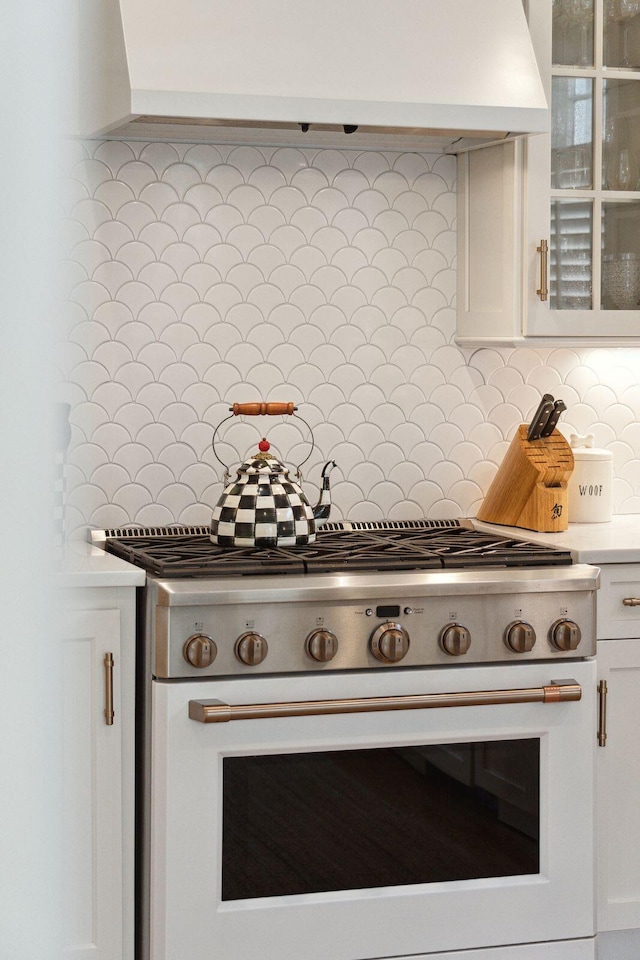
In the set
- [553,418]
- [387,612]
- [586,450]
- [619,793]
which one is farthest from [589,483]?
[387,612]

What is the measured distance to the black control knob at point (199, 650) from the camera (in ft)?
6.23

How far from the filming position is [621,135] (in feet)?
8.11

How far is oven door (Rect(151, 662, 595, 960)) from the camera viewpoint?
6.32 feet

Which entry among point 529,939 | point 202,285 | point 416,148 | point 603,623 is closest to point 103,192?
point 202,285

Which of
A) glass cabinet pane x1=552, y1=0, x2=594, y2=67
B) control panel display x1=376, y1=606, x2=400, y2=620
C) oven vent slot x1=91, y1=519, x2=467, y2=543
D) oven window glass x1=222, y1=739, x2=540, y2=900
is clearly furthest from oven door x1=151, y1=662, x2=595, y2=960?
glass cabinet pane x1=552, y1=0, x2=594, y2=67

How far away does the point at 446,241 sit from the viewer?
8.80 feet

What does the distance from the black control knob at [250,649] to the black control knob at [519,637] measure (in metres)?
0.50

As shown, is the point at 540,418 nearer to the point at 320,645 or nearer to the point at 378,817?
the point at 320,645

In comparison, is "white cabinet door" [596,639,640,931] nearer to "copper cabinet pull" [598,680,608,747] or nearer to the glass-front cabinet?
"copper cabinet pull" [598,680,608,747]

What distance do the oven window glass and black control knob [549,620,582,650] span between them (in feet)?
0.68

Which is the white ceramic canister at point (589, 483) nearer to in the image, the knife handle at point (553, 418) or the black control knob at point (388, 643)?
the knife handle at point (553, 418)

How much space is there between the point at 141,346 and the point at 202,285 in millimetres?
207

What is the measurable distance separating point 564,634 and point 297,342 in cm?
98

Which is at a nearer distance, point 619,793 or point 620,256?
point 619,793
